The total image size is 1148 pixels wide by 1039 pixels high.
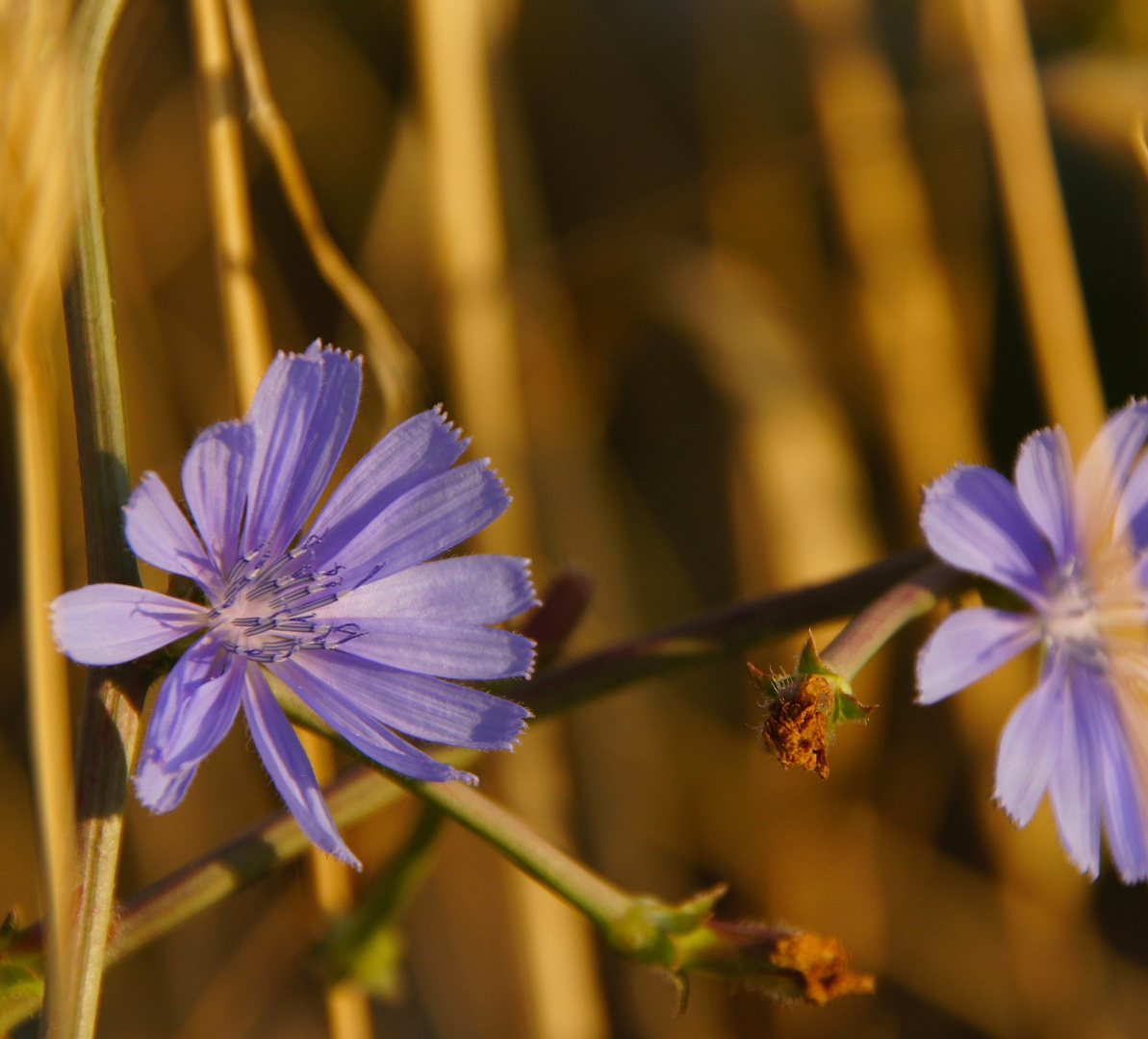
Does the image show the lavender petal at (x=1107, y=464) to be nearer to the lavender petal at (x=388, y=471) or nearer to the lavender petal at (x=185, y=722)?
the lavender petal at (x=388, y=471)

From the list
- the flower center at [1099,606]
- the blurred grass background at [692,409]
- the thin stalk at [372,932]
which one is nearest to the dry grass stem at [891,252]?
the blurred grass background at [692,409]

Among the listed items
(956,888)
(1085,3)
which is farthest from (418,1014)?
(1085,3)

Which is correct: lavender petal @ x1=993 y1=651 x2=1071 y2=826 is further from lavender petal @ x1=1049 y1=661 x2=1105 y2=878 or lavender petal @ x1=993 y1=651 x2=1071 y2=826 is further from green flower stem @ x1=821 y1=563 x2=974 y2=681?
green flower stem @ x1=821 y1=563 x2=974 y2=681

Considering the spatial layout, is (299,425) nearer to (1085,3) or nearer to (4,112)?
(4,112)

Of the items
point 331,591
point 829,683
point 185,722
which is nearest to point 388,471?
point 331,591

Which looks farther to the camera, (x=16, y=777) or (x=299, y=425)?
(x=16, y=777)

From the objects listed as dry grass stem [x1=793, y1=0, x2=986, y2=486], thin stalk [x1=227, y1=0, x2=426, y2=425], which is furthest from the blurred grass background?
thin stalk [x1=227, y1=0, x2=426, y2=425]
